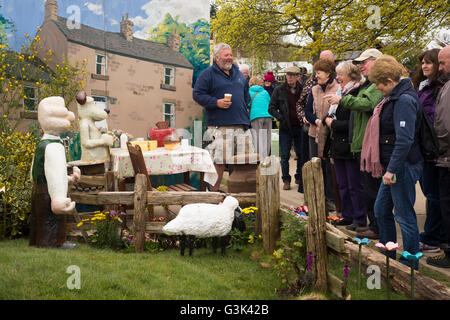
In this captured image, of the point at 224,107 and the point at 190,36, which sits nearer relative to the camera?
the point at 224,107

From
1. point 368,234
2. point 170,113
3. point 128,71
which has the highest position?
point 128,71

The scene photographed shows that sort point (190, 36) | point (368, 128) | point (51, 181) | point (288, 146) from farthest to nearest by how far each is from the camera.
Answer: point (288, 146) < point (190, 36) < point (368, 128) < point (51, 181)

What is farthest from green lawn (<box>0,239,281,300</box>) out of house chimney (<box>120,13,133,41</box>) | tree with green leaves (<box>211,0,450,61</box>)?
tree with green leaves (<box>211,0,450,61</box>)

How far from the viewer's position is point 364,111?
4.82m

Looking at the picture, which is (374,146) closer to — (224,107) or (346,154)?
(346,154)

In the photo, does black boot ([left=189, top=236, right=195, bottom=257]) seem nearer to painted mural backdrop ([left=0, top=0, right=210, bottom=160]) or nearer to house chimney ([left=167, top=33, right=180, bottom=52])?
painted mural backdrop ([left=0, top=0, right=210, bottom=160])

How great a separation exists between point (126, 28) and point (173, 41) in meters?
0.86

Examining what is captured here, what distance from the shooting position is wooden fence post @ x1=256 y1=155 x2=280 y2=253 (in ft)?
14.1

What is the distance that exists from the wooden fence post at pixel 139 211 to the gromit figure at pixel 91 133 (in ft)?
5.47

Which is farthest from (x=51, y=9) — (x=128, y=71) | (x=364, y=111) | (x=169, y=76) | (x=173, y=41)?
(x=364, y=111)
